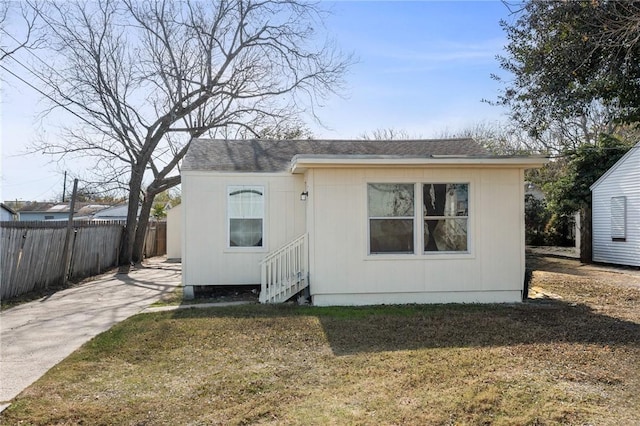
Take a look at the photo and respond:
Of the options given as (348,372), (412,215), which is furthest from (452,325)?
(348,372)

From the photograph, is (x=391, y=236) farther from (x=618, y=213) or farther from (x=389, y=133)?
(x=389, y=133)

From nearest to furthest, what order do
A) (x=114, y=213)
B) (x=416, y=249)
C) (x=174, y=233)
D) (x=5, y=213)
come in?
1. (x=416, y=249)
2. (x=174, y=233)
3. (x=5, y=213)
4. (x=114, y=213)

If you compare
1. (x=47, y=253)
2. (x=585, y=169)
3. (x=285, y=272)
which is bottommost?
(x=285, y=272)

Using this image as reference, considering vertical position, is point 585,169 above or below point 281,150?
above

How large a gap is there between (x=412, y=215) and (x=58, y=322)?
20.4 ft

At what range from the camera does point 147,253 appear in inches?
901

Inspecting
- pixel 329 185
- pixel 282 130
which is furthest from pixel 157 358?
pixel 282 130

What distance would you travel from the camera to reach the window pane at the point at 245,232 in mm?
10289

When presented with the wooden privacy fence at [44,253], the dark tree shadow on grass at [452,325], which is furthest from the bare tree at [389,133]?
the dark tree shadow on grass at [452,325]

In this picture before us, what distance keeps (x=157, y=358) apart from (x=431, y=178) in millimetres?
5666

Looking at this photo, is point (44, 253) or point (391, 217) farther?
point (44, 253)

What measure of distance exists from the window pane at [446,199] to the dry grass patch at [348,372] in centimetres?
204

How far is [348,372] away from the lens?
500 centimetres

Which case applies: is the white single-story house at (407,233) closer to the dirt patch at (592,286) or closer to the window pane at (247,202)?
the window pane at (247,202)
